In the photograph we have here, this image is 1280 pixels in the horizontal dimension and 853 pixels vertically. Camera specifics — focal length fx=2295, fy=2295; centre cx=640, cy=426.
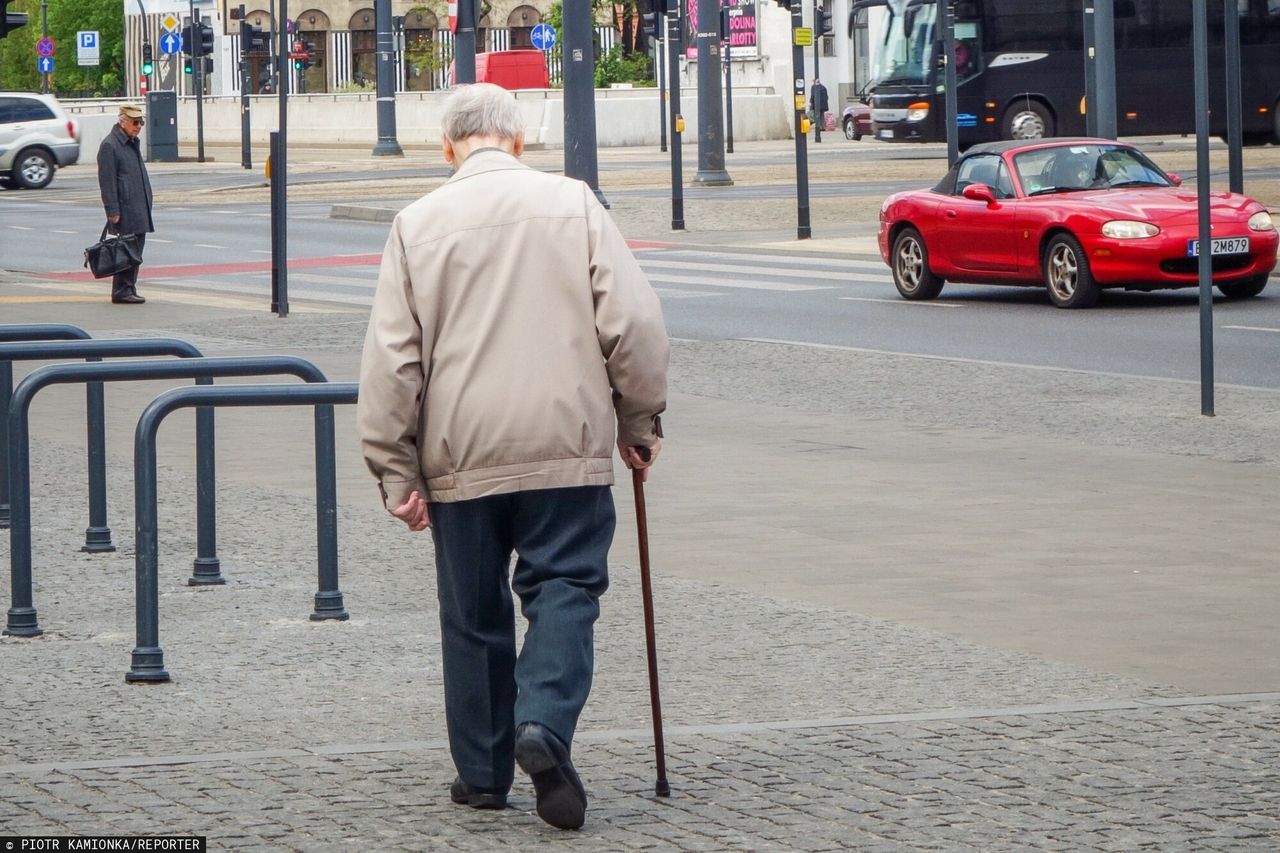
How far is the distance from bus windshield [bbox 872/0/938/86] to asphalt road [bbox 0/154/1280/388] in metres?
15.4

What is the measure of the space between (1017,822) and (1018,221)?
591 inches

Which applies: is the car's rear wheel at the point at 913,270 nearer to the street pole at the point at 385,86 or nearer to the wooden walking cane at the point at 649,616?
the wooden walking cane at the point at 649,616

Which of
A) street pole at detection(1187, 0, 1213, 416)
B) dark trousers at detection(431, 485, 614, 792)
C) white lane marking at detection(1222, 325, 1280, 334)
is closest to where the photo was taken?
dark trousers at detection(431, 485, 614, 792)

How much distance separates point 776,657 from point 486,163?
2.27 meters

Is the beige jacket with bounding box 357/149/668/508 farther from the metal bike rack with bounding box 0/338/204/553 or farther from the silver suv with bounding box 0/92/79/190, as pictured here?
the silver suv with bounding box 0/92/79/190

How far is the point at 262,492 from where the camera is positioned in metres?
10.2

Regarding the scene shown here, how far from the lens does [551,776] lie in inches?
189

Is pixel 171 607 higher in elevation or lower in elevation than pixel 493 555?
lower

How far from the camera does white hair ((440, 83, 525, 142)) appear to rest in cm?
503

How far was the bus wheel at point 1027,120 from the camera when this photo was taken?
43.2 m

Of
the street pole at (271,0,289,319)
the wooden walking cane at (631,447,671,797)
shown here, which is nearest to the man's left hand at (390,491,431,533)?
the wooden walking cane at (631,447,671,797)

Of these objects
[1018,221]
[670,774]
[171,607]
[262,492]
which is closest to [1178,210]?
[1018,221]

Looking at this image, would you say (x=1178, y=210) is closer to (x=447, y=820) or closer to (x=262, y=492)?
(x=262, y=492)

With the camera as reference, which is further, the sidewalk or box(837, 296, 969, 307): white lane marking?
box(837, 296, 969, 307): white lane marking
